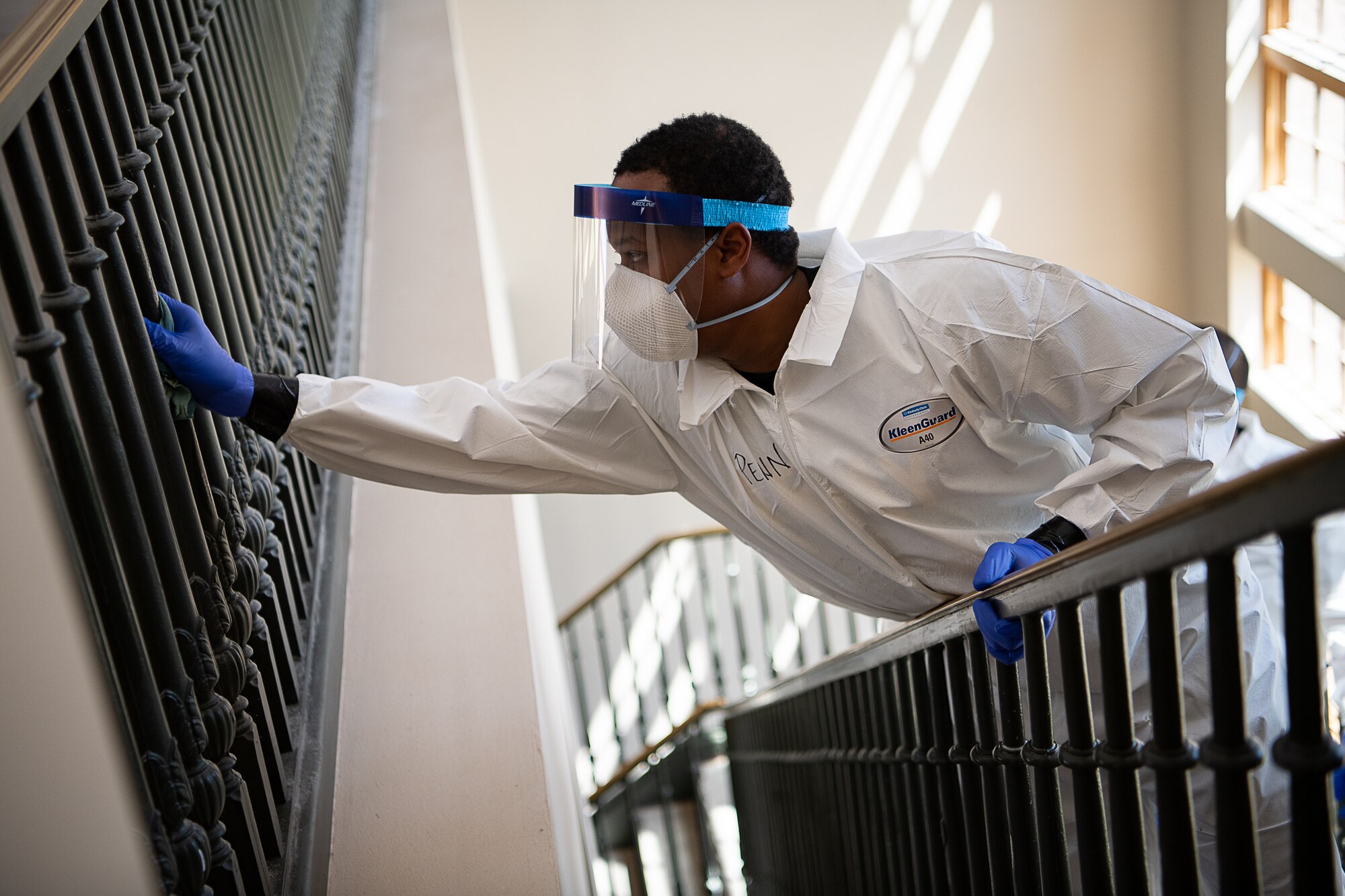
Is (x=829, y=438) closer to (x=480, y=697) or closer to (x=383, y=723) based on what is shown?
(x=480, y=697)

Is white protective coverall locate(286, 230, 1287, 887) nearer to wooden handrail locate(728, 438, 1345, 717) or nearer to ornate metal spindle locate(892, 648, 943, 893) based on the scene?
ornate metal spindle locate(892, 648, 943, 893)

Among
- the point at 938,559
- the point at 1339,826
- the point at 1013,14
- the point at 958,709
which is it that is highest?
the point at 1013,14

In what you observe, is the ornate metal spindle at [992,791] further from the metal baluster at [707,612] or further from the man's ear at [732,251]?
the metal baluster at [707,612]

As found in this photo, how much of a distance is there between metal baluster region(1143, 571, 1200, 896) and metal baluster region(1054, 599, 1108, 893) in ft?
0.27

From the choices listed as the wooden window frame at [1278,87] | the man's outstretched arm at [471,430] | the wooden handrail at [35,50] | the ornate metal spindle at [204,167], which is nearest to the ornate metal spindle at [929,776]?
the man's outstretched arm at [471,430]

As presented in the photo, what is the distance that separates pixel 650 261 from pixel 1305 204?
5.99 metres

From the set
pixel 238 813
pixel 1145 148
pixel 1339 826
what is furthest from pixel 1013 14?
pixel 238 813

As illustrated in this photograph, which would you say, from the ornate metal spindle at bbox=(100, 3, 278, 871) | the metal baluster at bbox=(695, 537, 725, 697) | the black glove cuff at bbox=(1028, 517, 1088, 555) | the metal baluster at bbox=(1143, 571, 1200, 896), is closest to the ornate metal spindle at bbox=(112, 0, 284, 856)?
the ornate metal spindle at bbox=(100, 3, 278, 871)

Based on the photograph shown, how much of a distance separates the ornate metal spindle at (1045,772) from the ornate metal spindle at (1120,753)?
0.45 feet

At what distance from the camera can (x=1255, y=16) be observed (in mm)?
6219

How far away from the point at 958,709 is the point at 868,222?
564 centimetres

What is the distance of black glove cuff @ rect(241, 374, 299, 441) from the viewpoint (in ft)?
5.17

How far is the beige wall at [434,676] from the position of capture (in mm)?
1584

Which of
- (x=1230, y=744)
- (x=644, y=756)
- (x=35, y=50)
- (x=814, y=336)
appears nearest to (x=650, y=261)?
(x=814, y=336)
